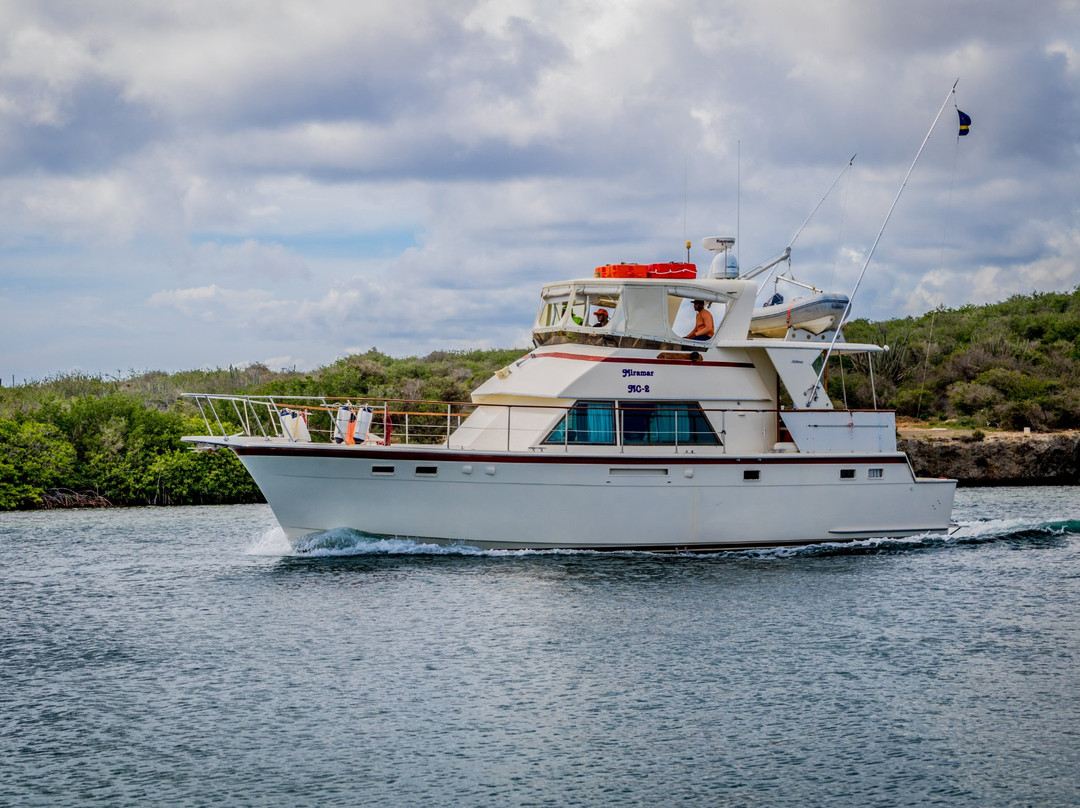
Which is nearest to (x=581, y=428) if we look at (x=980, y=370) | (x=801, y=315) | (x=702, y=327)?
(x=702, y=327)

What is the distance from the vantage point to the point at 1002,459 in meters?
36.2

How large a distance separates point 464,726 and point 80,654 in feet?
16.7

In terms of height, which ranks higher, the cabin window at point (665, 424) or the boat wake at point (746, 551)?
the cabin window at point (665, 424)

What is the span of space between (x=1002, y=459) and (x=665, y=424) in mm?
21616

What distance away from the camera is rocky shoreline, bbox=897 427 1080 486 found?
36031mm

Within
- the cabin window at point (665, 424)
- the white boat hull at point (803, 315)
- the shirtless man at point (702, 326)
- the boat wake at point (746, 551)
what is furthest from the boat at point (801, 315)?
the boat wake at point (746, 551)

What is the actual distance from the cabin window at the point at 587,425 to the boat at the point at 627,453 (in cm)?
2

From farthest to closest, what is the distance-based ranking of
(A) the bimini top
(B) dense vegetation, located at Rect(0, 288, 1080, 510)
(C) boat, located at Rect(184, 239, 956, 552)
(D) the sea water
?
1. (B) dense vegetation, located at Rect(0, 288, 1080, 510)
2. (A) the bimini top
3. (C) boat, located at Rect(184, 239, 956, 552)
4. (D) the sea water

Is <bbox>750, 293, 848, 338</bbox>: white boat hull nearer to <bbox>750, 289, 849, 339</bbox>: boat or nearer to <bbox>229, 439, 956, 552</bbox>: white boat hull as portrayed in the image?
<bbox>750, 289, 849, 339</bbox>: boat

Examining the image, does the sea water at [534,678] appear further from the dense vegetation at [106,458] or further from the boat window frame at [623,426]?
the dense vegetation at [106,458]

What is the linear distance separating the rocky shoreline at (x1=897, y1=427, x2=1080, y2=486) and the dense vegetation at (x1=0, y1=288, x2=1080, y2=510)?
104 inches

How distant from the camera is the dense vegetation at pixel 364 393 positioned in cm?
2756

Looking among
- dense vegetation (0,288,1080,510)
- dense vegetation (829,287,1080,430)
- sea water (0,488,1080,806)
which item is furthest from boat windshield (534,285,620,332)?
dense vegetation (829,287,1080,430)

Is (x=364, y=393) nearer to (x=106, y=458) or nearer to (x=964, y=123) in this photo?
(x=106, y=458)
